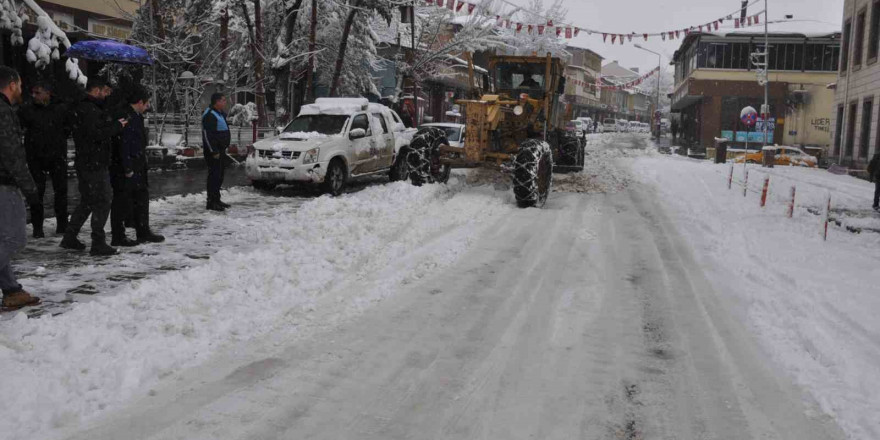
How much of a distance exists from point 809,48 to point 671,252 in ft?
152

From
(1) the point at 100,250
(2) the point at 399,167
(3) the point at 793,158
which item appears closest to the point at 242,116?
(2) the point at 399,167

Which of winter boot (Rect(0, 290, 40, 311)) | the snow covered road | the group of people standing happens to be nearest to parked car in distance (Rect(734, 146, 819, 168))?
the snow covered road

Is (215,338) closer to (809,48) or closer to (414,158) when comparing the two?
(414,158)

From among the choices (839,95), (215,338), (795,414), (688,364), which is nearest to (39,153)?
(215,338)

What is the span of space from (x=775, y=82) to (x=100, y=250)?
161 ft

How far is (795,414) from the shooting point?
4.10 m

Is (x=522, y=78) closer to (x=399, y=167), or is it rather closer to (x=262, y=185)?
(x=399, y=167)

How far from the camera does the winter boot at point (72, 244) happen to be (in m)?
7.81

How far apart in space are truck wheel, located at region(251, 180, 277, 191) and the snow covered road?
19.9 feet

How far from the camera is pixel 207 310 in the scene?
18.4 ft

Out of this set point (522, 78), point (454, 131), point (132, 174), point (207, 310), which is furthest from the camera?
point (454, 131)

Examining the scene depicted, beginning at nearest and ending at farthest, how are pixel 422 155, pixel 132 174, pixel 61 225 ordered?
pixel 132 174 < pixel 61 225 < pixel 422 155

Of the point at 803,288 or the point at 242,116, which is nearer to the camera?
the point at 803,288

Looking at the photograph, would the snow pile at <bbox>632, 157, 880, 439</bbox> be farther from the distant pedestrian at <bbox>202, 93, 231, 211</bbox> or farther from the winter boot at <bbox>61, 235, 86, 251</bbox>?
the distant pedestrian at <bbox>202, 93, 231, 211</bbox>
